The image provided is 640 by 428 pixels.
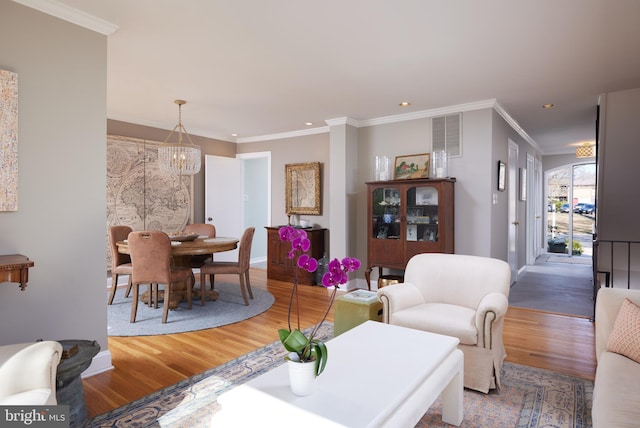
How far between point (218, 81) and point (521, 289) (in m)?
4.87

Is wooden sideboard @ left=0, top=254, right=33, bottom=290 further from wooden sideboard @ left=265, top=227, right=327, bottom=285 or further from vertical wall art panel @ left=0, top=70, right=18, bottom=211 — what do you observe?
wooden sideboard @ left=265, top=227, right=327, bottom=285

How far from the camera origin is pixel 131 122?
17.8 ft

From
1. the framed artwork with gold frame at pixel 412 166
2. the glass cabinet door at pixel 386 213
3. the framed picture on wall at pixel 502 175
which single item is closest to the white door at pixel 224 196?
the glass cabinet door at pixel 386 213

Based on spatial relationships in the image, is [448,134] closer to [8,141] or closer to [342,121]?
[342,121]

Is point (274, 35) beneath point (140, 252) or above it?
above

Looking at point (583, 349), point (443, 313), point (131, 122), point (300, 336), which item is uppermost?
point (131, 122)

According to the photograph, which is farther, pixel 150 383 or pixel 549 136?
pixel 549 136

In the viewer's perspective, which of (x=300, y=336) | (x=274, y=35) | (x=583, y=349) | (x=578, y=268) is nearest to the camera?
(x=300, y=336)

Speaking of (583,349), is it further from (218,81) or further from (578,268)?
(578,268)

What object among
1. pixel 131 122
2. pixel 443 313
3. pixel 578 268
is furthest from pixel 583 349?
pixel 131 122

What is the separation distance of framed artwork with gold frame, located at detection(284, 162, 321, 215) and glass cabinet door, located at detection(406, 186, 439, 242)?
175 centimetres

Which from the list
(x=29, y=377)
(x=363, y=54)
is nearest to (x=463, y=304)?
(x=363, y=54)

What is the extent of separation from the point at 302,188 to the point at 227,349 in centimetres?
349

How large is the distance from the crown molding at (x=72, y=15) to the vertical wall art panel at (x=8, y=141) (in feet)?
1.54
